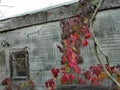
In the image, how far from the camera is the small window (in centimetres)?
743

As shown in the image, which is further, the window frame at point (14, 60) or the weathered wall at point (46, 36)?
the window frame at point (14, 60)

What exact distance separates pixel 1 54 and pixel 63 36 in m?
2.24

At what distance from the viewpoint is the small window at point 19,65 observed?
7.43 metres

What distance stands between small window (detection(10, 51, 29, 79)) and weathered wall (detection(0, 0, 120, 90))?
147 mm

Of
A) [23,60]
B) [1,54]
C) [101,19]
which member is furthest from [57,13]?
[1,54]

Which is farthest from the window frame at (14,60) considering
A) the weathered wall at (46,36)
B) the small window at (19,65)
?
the weathered wall at (46,36)

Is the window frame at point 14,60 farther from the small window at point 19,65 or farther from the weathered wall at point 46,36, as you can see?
the weathered wall at point 46,36

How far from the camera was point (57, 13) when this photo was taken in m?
6.57

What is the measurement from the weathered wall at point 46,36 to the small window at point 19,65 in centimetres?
15

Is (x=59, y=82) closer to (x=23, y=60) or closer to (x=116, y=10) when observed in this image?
(x=23, y=60)

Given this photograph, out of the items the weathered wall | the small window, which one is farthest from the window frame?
the weathered wall

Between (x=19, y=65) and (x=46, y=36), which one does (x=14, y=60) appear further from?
(x=46, y=36)

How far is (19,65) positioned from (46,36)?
127cm

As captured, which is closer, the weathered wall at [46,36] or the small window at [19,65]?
the weathered wall at [46,36]
